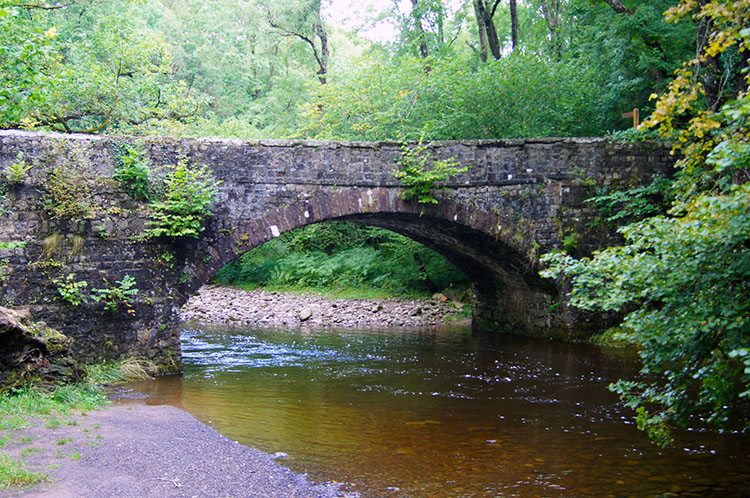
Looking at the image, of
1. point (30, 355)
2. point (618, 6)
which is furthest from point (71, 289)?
point (618, 6)

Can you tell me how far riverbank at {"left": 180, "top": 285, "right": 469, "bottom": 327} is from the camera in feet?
53.9

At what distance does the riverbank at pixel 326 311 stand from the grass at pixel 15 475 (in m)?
11.7

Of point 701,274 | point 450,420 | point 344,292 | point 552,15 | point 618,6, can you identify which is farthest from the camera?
point 552,15

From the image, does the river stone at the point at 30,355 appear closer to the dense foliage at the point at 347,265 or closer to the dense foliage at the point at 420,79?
the dense foliage at the point at 420,79

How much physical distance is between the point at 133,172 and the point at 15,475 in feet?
17.8

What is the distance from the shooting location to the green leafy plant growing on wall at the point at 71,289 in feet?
27.6

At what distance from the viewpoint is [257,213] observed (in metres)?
9.73

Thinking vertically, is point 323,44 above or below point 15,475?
above

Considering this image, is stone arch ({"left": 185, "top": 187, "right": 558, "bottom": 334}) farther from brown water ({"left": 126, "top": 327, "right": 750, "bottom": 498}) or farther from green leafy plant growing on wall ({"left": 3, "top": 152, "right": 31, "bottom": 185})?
green leafy plant growing on wall ({"left": 3, "top": 152, "right": 31, "bottom": 185})

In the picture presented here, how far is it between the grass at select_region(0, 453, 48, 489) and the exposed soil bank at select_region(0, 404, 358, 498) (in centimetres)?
9

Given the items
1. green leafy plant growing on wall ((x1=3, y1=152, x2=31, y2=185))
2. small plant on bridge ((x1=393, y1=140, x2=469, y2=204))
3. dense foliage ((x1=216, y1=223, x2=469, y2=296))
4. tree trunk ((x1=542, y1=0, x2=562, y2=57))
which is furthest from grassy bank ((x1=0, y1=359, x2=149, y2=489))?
tree trunk ((x1=542, y1=0, x2=562, y2=57))

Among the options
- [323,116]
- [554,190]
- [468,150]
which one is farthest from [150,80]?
[554,190]

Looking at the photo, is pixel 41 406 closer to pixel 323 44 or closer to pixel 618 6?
pixel 618 6

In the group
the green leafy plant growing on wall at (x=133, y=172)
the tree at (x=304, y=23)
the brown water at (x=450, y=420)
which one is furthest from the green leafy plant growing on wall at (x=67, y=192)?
the tree at (x=304, y=23)
